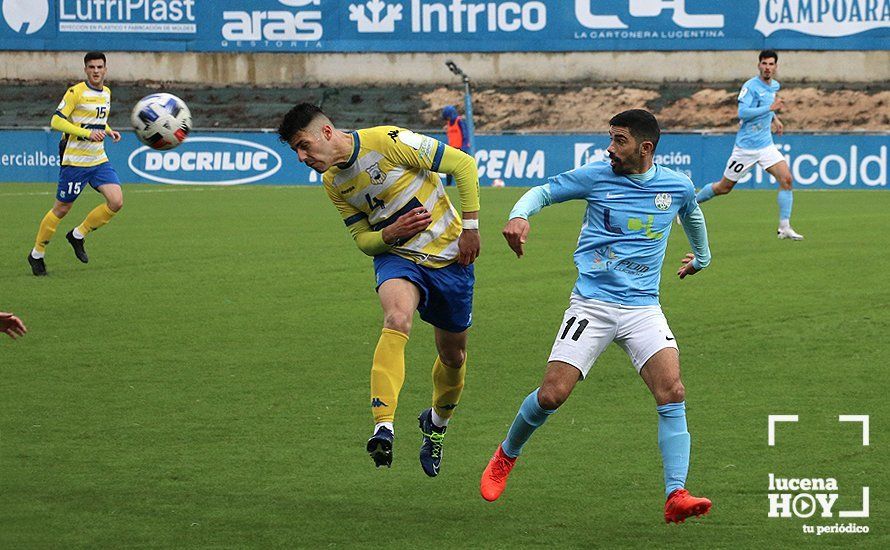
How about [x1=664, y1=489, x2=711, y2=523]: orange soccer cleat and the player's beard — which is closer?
[x1=664, y1=489, x2=711, y2=523]: orange soccer cleat

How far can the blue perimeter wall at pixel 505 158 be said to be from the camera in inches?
1141

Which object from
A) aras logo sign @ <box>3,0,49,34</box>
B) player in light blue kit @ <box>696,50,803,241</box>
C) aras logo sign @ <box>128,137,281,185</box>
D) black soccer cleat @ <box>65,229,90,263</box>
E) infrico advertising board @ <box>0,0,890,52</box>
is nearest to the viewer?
black soccer cleat @ <box>65,229,90,263</box>

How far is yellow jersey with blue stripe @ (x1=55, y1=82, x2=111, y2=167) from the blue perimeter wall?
50.0 feet

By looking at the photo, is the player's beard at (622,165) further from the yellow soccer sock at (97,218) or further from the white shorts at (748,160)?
the white shorts at (748,160)

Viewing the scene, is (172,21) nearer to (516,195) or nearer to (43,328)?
(516,195)

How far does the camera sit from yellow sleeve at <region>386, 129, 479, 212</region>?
7262 millimetres

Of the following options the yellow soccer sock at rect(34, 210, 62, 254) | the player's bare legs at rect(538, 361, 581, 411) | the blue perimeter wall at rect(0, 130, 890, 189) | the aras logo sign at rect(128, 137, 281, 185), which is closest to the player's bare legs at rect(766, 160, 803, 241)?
the yellow soccer sock at rect(34, 210, 62, 254)

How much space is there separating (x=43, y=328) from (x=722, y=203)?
610 inches

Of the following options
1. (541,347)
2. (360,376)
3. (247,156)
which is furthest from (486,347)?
(247,156)

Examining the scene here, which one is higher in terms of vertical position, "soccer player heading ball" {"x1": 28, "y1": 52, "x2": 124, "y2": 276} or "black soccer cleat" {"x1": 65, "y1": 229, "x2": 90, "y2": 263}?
"soccer player heading ball" {"x1": 28, "y1": 52, "x2": 124, "y2": 276}

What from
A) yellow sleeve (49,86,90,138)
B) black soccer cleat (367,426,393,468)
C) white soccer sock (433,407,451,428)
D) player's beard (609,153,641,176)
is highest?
player's beard (609,153,641,176)

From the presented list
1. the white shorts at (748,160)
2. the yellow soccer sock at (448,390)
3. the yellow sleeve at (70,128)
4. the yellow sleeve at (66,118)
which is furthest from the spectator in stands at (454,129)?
the yellow soccer sock at (448,390)

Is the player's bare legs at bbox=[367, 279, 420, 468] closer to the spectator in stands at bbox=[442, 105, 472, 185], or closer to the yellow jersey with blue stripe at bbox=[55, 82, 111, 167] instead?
the yellow jersey with blue stripe at bbox=[55, 82, 111, 167]

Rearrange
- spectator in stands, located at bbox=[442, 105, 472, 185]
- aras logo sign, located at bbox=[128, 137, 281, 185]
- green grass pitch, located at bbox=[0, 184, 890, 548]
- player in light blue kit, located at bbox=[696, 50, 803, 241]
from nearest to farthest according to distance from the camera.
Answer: green grass pitch, located at bbox=[0, 184, 890, 548] → player in light blue kit, located at bbox=[696, 50, 803, 241] → spectator in stands, located at bbox=[442, 105, 472, 185] → aras logo sign, located at bbox=[128, 137, 281, 185]
